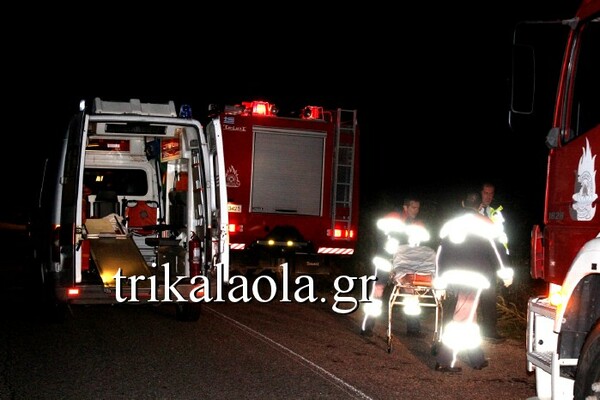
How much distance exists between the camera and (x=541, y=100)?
5742 mm

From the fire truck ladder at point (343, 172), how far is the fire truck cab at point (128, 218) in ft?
11.5

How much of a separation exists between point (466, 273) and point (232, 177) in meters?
7.26

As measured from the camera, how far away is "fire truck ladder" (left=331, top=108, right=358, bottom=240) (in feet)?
49.4

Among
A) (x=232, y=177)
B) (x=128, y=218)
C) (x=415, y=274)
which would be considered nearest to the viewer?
(x=415, y=274)

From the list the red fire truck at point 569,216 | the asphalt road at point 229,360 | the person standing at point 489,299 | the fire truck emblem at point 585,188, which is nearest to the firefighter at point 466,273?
the asphalt road at point 229,360

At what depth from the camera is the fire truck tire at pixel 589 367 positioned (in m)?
4.61

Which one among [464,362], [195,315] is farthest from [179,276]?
[464,362]

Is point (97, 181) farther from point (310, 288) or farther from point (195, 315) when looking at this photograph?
point (310, 288)

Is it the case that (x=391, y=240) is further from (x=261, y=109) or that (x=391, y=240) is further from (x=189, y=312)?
(x=261, y=109)

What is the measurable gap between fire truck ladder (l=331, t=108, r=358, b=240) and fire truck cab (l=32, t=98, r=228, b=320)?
3509 mm

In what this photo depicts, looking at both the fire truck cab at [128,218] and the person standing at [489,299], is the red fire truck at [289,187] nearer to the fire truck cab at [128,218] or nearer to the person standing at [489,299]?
the fire truck cab at [128,218]

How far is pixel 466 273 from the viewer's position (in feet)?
26.6

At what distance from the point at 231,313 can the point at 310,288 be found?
3444 millimetres

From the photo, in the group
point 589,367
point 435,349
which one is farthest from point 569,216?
point 435,349
